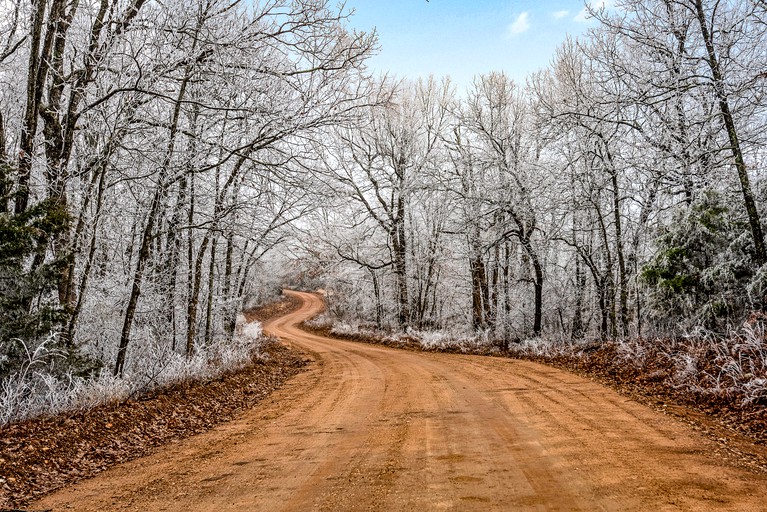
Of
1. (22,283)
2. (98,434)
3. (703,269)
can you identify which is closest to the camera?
(98,434)

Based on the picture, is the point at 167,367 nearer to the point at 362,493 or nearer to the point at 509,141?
the point at 362,493

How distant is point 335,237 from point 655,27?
1557cm

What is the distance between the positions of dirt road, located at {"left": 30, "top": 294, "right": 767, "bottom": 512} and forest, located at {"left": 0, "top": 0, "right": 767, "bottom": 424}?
2.15 m

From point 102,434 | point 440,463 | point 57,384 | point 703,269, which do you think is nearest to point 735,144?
point 703,269

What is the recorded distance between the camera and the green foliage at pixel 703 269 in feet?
29.5

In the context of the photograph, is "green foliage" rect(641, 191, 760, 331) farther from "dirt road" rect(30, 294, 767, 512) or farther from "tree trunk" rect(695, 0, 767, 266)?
"dirt road" rect(30, 294, 767, 512)

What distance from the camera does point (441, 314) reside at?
23.7 metres

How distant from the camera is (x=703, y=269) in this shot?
31.9ft

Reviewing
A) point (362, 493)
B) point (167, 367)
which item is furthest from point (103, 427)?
point (362, 493)

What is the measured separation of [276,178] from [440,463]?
5.56m

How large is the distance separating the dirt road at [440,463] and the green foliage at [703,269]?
3.64 meters

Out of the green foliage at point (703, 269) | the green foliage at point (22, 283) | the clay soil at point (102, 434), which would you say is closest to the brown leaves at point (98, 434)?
the clay soil at point (102, 434)

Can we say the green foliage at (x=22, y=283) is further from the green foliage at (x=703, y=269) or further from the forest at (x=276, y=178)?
the green foliage at (x=703, y=269)

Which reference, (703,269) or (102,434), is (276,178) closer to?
(102,434)
